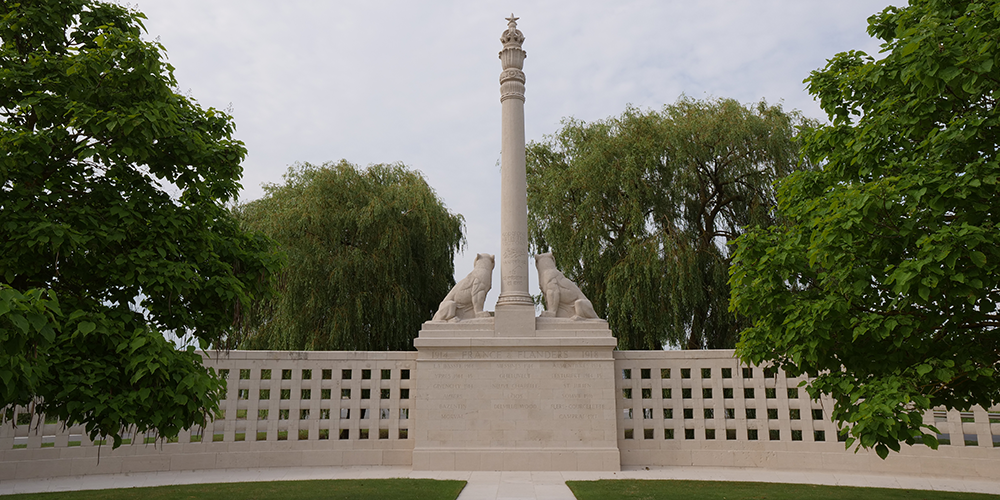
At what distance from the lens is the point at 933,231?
6.78m

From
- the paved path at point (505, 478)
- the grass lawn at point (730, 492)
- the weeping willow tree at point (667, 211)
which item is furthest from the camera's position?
the weeping willow tree at point (667, 211)

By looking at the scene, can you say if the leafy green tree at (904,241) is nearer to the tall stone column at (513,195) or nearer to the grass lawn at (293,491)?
the grass lawn at (293,491)

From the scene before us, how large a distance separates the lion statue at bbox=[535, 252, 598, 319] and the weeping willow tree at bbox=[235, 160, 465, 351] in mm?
6908

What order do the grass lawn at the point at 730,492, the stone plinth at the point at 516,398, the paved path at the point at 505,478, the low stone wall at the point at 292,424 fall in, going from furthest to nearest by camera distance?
the stone plinth at the point at 516,398, the low stone wall at the point at 292,424, the paved path at the point at 505,478, the grass lawn at the point at 730,492

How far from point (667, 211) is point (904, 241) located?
12.9 meters

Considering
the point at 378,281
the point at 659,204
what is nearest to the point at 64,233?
the point at 378,281

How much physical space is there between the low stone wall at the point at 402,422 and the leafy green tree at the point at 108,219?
242 inches

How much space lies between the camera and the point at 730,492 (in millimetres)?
10711

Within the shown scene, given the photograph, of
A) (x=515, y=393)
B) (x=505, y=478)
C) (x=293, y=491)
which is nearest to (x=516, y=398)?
(x=515, y=393)

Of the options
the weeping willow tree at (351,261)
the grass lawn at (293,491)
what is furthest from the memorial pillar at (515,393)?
the weeping willow tree at (351,261)

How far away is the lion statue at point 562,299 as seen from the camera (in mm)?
14398

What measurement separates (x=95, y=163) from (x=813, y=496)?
11477mm

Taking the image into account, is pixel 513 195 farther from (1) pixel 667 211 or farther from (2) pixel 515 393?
(1) pixel 667 211

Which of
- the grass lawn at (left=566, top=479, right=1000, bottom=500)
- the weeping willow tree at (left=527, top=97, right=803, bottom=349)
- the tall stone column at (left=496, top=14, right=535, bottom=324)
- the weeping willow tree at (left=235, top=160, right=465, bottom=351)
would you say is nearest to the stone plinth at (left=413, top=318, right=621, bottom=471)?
the tall stone column at (left=496, top=14, right=535, bottom=324)
